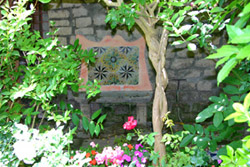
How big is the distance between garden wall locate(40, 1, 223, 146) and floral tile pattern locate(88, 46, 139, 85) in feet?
0.71

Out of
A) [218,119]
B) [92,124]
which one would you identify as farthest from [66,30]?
[218,119]

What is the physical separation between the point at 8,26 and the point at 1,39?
0.34 ft

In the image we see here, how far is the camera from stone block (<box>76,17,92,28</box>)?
4.53 m

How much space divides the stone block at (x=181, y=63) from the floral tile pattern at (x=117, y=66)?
65 centimetres

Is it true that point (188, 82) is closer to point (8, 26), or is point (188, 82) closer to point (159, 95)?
point (159, 95)

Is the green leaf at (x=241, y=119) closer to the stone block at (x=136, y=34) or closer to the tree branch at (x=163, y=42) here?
the tree branch at (x=163, y=42)

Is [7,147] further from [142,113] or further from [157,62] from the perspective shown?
[142,113]

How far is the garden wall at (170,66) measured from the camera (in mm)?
4434

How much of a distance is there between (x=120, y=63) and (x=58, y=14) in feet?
4.58

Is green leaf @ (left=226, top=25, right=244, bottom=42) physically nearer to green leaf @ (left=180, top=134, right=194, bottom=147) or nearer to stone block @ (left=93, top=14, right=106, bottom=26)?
green leaf @ (left=180, top=134, right=194, bottom=147)

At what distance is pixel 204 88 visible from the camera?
14.6 feet

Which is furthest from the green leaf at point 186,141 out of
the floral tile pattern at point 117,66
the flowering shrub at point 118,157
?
the floral tile pattern at point 117,66

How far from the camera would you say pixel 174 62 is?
Result: 4492 millimetres

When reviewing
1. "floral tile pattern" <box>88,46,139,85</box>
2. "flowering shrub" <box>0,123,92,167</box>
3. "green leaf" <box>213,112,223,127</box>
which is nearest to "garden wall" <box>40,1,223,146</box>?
"floral tile pattern" <box>88,46,139,85</box>
